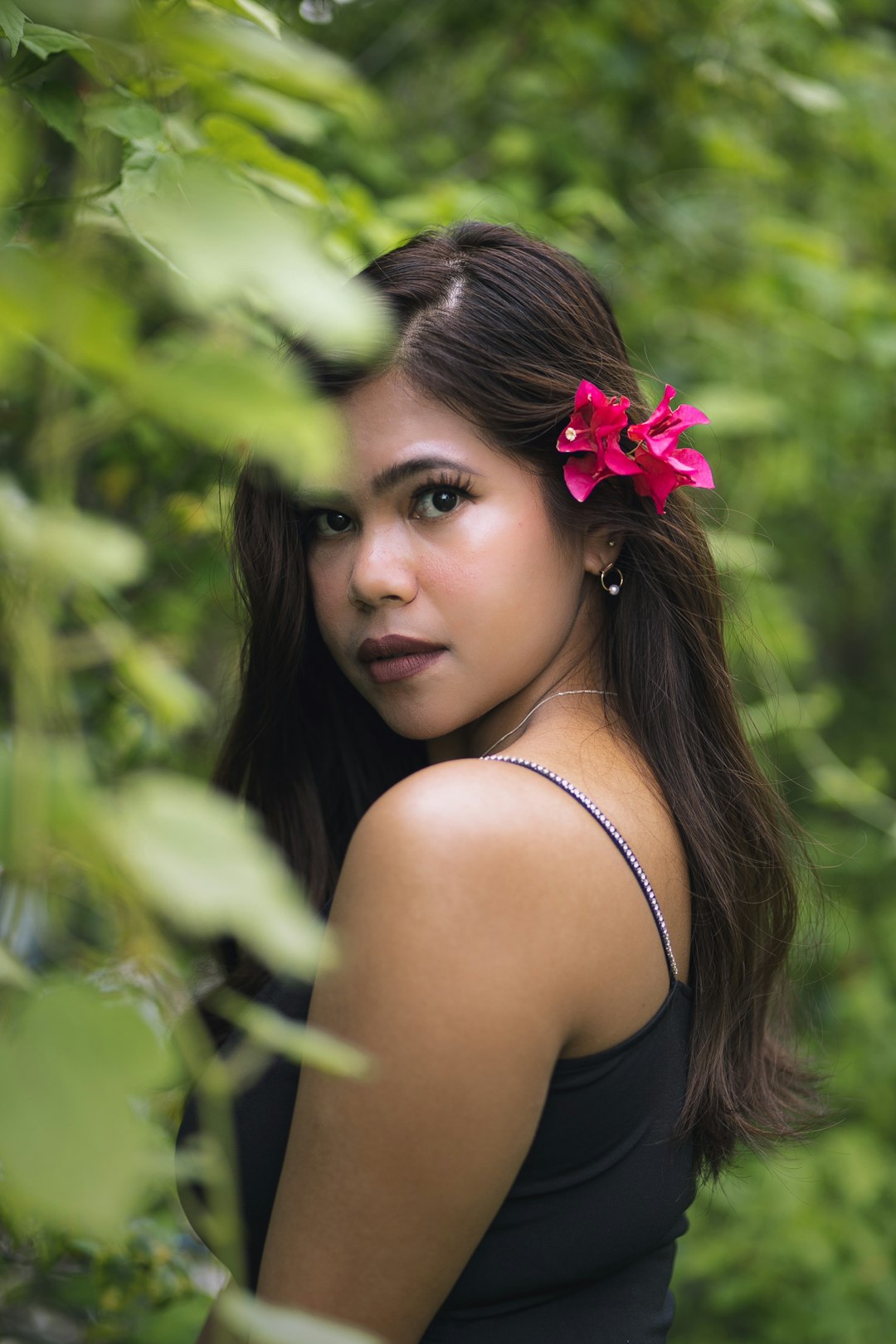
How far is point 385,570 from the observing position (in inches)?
53.7

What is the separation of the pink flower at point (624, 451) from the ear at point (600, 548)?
7 cm

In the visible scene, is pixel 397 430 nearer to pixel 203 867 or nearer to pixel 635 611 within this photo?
pixel 635 611

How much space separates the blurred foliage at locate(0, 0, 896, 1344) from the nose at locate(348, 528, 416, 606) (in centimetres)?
25

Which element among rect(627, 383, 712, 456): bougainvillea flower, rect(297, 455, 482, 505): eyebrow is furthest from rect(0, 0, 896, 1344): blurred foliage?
rect(627, 383, 712, 456): bougainvillea flower

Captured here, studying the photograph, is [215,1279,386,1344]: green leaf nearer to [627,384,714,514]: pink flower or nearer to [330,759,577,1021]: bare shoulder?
[330,759,577,1021]: bare shoulder

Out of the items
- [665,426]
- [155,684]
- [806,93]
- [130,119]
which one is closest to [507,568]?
[665,426]

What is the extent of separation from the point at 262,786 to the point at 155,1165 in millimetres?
1510

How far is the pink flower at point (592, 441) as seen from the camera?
1435 mm

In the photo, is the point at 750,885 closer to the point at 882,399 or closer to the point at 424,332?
the point at 424,332

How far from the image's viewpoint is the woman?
1091 millimetres

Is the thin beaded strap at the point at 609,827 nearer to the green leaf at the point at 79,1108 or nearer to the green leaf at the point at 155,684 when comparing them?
the green leaf at the point at 155,684

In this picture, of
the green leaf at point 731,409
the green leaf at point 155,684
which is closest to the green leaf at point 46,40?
the green leaf at point 155,684

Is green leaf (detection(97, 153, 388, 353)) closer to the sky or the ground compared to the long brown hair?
closer to the sky

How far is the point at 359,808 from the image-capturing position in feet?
6.36
